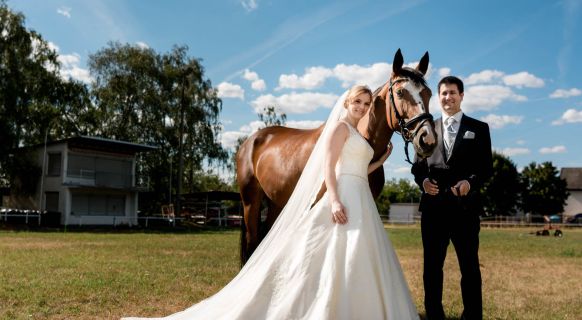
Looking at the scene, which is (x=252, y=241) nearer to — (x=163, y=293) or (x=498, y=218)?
(x=163, y=293)

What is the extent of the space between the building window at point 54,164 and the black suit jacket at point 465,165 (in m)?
34.4

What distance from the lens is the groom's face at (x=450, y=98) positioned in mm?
4258

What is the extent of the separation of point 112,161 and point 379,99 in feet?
113

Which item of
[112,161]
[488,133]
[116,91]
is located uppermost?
[116,91]

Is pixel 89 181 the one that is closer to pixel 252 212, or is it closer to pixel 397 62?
pixel 252 212

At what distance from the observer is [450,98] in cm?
428

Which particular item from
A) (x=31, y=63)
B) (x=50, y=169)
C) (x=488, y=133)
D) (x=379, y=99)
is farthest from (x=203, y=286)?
(x=50, y=169)

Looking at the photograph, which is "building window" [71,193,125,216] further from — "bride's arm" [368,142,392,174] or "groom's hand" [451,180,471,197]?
"groom's hand" [451,180,471,197]

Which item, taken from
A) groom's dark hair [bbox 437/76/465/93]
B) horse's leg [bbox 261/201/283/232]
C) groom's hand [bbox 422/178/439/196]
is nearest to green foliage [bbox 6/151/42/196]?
horse's leg [bbox 261/201/283/232]

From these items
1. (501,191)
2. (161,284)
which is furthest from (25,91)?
(501,191)

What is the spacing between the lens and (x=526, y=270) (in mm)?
10289

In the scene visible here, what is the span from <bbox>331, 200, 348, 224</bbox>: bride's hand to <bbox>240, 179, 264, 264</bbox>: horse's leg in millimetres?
2963

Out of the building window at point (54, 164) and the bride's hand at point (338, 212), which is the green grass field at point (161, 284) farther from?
the building window at point (54, 164)

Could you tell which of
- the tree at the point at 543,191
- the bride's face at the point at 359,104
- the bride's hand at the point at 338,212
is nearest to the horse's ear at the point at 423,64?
the bride's face at the point at 359,104
